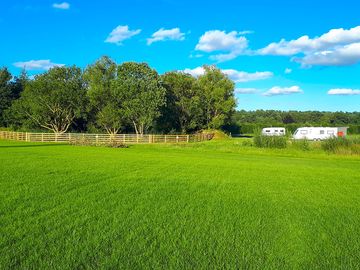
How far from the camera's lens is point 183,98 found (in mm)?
56031

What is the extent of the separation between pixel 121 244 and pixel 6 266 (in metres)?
1.41

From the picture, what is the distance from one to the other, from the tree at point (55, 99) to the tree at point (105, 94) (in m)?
1.97

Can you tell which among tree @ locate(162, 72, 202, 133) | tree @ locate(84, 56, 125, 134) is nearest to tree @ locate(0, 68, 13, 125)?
tree @ locate(84, 56, 125, 134)

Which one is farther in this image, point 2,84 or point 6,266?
point 2,84

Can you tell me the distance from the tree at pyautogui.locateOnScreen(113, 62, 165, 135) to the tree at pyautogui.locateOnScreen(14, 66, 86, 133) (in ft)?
23.5

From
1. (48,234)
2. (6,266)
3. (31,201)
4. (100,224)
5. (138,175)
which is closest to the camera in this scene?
(6,266)

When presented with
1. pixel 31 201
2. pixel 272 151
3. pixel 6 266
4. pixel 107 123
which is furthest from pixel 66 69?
pixel 6 266

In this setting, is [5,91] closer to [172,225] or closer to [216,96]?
[216,96]

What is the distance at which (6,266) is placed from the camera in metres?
3.86

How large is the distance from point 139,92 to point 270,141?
71.6ft

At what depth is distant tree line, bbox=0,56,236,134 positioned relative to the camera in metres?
46.9

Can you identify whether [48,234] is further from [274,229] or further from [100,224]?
[274,229]

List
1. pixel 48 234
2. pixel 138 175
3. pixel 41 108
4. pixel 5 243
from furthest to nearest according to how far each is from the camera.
→ pixel 41 108, pixel 138 175, pixel 48 234, pixel 5 243

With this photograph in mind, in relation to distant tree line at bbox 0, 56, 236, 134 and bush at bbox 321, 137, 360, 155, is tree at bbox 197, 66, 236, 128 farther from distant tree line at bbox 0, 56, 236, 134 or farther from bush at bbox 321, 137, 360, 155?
bush at bbox 321, 137, 360, 155
